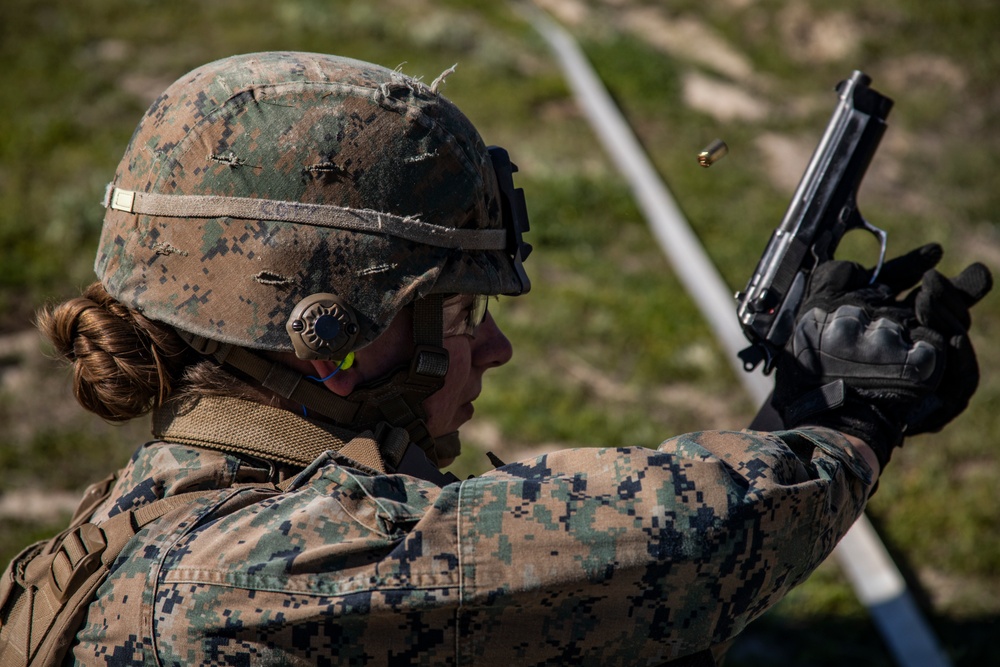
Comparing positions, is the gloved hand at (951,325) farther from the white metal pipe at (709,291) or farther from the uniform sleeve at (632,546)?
the white metal pipe at (709,291)

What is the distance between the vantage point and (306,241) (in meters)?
2.43

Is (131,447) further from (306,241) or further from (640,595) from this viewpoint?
(640,595)

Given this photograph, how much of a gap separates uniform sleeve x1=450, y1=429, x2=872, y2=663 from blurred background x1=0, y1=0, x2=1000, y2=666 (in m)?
2.53

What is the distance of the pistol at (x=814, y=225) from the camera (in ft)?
9.70

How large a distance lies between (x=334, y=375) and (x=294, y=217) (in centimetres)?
42

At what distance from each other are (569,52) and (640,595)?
26.8ft

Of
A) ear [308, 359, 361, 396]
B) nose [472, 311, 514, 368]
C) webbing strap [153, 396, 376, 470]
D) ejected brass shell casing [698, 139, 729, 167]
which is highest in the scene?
ejected brass shell casing [698, 139, 729, 167]

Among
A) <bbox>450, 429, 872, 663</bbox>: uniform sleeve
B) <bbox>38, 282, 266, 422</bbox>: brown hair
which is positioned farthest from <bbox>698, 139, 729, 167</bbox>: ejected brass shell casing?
<bbox>38, 282, 266, 422</bbox>: brown hair

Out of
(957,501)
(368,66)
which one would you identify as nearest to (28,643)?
(368,66)

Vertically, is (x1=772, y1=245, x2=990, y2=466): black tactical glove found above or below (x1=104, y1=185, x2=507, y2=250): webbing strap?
below

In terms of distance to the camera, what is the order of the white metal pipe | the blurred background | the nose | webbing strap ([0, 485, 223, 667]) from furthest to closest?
the blurred background
the white metal pipe
the nose
webbing strap ([0, 485, 223, 667])

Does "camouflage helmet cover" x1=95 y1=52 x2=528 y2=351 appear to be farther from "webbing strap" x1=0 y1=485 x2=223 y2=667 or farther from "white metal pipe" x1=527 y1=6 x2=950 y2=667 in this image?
"white metal pipe" x1=527 y1=6 x2=950 y2=667

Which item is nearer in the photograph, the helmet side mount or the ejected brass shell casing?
the helmet side mount

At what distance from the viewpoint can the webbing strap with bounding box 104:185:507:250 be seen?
242cm
